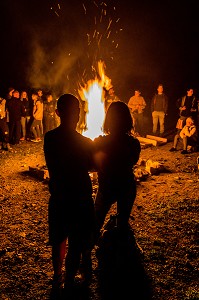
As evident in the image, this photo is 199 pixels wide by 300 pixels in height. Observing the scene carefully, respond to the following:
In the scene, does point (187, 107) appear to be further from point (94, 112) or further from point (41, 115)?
A: point (41, 115)

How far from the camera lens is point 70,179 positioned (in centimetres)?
346

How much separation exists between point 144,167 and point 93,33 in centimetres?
1822

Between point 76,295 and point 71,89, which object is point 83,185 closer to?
point 76,295

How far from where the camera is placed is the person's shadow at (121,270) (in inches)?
161

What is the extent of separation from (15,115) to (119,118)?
30.8 feet

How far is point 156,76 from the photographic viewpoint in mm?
24266

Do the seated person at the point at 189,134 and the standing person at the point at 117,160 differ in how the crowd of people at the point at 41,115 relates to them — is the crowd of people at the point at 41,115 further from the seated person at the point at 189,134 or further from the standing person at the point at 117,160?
the standing person at the point at 117,160

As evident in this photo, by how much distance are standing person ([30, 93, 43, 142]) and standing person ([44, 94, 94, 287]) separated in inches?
407

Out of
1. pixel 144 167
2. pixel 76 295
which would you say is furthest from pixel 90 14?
pixel 76 295

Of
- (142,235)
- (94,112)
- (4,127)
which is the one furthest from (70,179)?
(4,127)

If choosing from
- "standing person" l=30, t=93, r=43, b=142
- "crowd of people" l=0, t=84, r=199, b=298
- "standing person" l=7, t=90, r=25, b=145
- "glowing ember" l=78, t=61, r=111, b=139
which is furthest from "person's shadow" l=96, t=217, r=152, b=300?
"standing person" l=30, t=93, r=43, b=142

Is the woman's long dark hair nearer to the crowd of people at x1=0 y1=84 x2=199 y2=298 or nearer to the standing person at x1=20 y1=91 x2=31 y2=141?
the crowd of people at x1=0 y1=84 x2=199 y2=298

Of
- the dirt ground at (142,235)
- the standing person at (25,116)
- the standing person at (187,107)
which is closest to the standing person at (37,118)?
the standing person at (25,116)

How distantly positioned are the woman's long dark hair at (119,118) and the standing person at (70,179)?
734 mm
